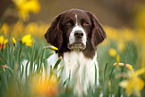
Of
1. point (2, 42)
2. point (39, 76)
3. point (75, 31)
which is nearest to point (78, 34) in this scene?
point (75, 31)

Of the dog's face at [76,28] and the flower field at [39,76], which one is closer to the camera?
the flower field at [39,76]

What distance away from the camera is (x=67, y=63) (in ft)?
10.3

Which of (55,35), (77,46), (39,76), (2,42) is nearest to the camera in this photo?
(39,76)

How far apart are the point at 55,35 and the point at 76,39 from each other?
463 millimetres

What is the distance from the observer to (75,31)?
2834 millimetres

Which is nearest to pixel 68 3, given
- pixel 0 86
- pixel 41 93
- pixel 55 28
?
pixel 55 28

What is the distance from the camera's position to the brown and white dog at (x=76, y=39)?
9.73ft

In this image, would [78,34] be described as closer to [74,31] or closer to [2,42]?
[74,31]

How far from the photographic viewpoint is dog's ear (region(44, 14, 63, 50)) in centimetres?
312

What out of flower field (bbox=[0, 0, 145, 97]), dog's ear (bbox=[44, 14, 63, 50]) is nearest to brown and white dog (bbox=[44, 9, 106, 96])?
dog's ear (bbox=[44, 14, 63, 50])

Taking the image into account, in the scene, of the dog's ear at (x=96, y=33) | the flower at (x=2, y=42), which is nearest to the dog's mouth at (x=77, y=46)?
the dog's ear at (x=96, y=33)

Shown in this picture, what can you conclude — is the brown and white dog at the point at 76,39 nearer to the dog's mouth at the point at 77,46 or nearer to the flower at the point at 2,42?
the dog's mouth at the point at 77,46

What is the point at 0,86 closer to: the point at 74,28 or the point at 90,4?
the point at 74,28

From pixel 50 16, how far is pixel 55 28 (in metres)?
8.89
